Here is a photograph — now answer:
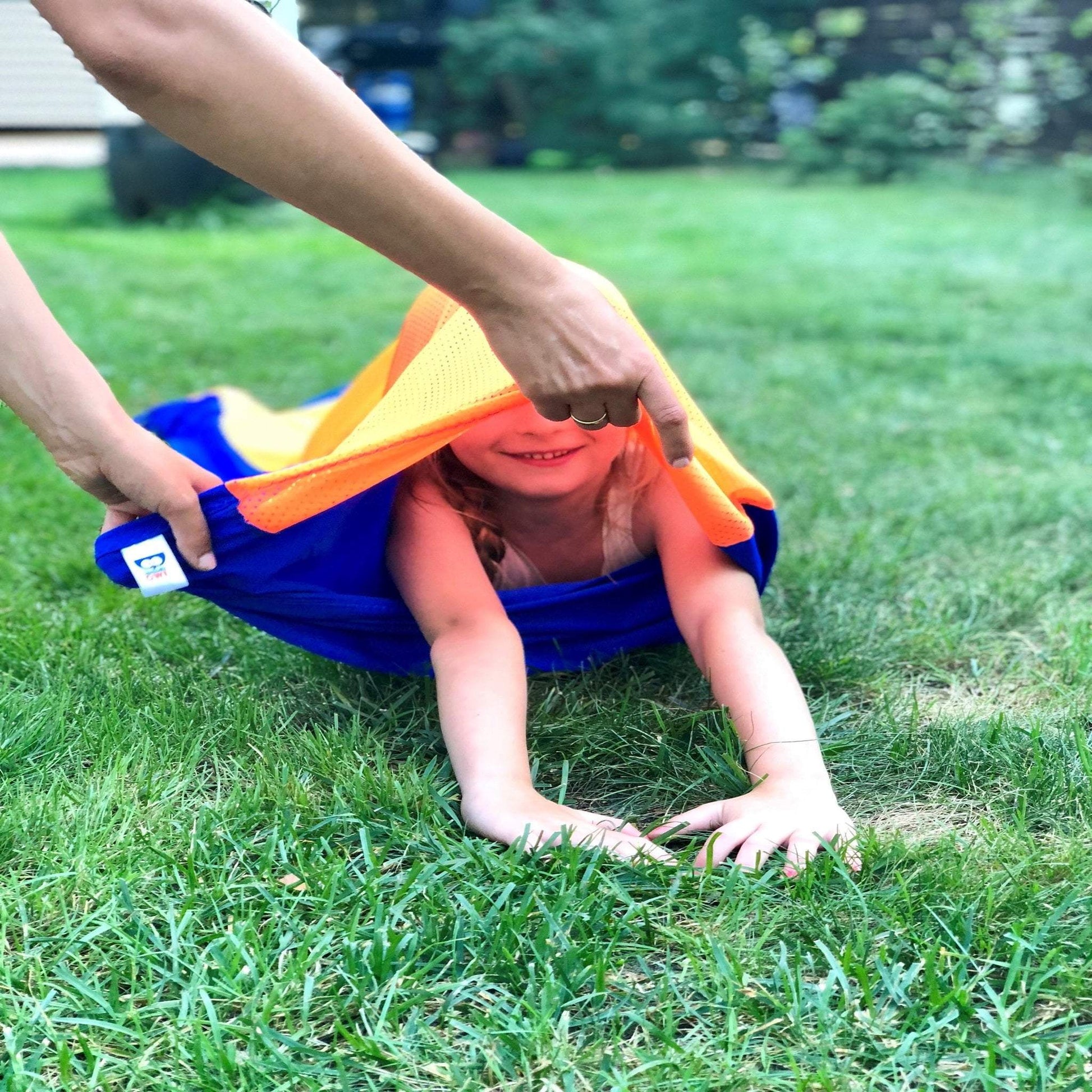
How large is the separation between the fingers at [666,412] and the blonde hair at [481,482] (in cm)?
52

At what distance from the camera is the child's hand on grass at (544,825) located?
140cm

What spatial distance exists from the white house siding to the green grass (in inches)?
375

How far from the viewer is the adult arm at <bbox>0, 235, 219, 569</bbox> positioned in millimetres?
1392

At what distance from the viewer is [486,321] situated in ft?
4.12

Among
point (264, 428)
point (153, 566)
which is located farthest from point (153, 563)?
point (264, 428)

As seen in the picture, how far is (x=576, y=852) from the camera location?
1361 millimetres

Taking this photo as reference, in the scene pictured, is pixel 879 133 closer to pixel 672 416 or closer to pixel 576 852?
pixel 672 416

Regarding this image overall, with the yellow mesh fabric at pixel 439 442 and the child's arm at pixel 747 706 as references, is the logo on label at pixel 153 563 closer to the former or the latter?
the yellow mesh fabric at pixel 439 442

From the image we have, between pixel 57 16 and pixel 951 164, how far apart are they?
10.4m

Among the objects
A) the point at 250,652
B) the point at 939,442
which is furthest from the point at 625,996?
the point at 939,442

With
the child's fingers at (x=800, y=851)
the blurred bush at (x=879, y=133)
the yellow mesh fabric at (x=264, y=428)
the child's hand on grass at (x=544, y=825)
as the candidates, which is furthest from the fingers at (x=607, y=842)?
the blurred bush at (x=879, y=133)

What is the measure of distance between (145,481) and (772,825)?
839 mm

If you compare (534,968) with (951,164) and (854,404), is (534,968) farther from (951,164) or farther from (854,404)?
(951,164)

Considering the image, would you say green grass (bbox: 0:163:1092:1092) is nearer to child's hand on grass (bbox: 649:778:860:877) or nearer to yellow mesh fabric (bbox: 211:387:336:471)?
child's hand on grass (bbox: 649:778:860:877)
